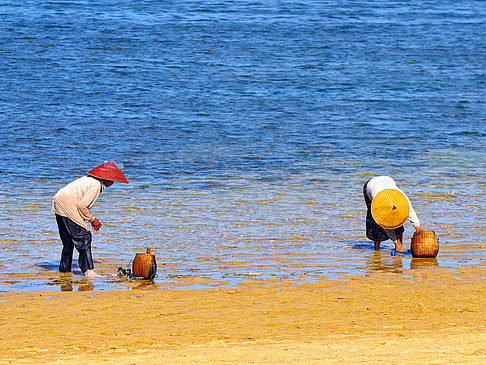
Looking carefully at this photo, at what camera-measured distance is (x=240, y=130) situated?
26859mm

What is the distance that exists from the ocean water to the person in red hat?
1.03 ft

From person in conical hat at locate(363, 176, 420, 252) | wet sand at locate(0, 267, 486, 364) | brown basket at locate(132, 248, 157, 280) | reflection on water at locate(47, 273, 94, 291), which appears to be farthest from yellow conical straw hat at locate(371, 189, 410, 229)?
reflection on water at locate(47, 273, 94, 291)

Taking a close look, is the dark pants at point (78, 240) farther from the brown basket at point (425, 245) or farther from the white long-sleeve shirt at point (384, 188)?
the brown basket at point (425, 245)

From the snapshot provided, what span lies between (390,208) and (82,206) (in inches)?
148

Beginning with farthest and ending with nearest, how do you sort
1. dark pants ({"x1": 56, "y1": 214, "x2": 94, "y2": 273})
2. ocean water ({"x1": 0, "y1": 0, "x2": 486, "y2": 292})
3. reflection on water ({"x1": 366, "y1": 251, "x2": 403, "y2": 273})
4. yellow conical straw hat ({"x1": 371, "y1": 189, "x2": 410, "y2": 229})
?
ocean water ({"x1": 0, "y1": 0, "x2": 486, "y2": 292}), yellow conical straw hat ({"x1": 371, "y1": 189, "x2": 410, "y2": 229}), reflection on water ({"x1": 366, "y1": 251, "x2": 403, "y2": 273}), dark pants ({"x1": 56, "y1": 214, "x2": 94, "y2": 273})

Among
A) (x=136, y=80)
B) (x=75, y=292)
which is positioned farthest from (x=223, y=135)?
(x=75, y=292)

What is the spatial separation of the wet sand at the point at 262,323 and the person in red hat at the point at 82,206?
96 centimetres

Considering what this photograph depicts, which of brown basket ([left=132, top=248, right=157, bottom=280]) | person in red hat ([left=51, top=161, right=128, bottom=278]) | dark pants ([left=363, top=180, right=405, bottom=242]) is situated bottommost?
dark pants ([left=363, top=180, right=405, bottom=242])

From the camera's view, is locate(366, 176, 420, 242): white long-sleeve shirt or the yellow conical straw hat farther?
locate(366, 176, 420, 242): white long-sleeve shirt

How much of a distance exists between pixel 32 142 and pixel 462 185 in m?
11.6

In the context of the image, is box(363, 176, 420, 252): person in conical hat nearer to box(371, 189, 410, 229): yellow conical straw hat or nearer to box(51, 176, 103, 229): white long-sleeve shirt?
box(371, 189, 410, 229): yellow conical straw hat

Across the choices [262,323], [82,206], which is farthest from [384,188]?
[262,323]

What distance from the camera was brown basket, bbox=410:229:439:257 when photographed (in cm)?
→ 1088

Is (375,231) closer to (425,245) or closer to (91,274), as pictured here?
(425,245)
